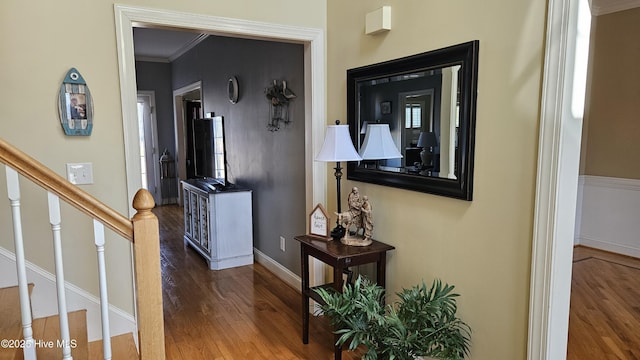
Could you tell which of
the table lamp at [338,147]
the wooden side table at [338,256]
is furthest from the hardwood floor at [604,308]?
the table lamp at [338,147]

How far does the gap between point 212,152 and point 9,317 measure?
328 centimetres

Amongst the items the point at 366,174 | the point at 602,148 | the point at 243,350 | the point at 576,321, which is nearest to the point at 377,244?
the point at 366,174

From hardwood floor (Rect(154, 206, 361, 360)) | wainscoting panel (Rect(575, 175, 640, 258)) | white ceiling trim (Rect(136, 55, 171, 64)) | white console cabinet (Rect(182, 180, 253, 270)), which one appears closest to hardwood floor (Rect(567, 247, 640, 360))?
wainscoting panel (Rect(575, 175, 640, 258))

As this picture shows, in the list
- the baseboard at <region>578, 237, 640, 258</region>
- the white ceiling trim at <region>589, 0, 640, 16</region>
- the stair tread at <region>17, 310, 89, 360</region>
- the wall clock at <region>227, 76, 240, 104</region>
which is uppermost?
the white ceiling trim at <region>589, 0, 640, 16</region>

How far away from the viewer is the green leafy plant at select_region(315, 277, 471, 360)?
193cm

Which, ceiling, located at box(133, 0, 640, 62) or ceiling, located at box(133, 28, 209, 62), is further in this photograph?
ceiling, located at box(133, 28, 209, 62)

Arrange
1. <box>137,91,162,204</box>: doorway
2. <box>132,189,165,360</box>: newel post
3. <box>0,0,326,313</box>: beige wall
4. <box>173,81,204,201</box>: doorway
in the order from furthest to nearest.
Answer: <box>137,91,162,204</box>: doorway
<box>173,81,204,201</box>: doorway
<box>0,0,326,313</box>: beige wall
<box>132,189,165,360</box>: newel post

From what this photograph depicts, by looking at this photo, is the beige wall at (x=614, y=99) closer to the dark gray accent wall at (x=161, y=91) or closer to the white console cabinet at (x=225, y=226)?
the white console cabinet at (x=225, y=226)

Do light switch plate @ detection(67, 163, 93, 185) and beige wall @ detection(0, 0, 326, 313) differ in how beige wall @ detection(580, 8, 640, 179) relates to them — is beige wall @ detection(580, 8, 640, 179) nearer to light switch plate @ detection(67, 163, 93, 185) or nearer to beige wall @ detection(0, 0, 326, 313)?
beige wall @ detection(0, 0, 326, 313)

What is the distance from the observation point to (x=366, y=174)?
272 cm

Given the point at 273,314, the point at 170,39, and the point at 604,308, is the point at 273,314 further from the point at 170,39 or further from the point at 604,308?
the point at 170,39

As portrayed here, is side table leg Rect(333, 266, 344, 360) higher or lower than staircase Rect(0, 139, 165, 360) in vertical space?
lower

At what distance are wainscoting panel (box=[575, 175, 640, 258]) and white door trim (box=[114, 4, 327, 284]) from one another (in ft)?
11.0

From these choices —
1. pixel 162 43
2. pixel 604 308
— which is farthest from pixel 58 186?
pixel 162 43
